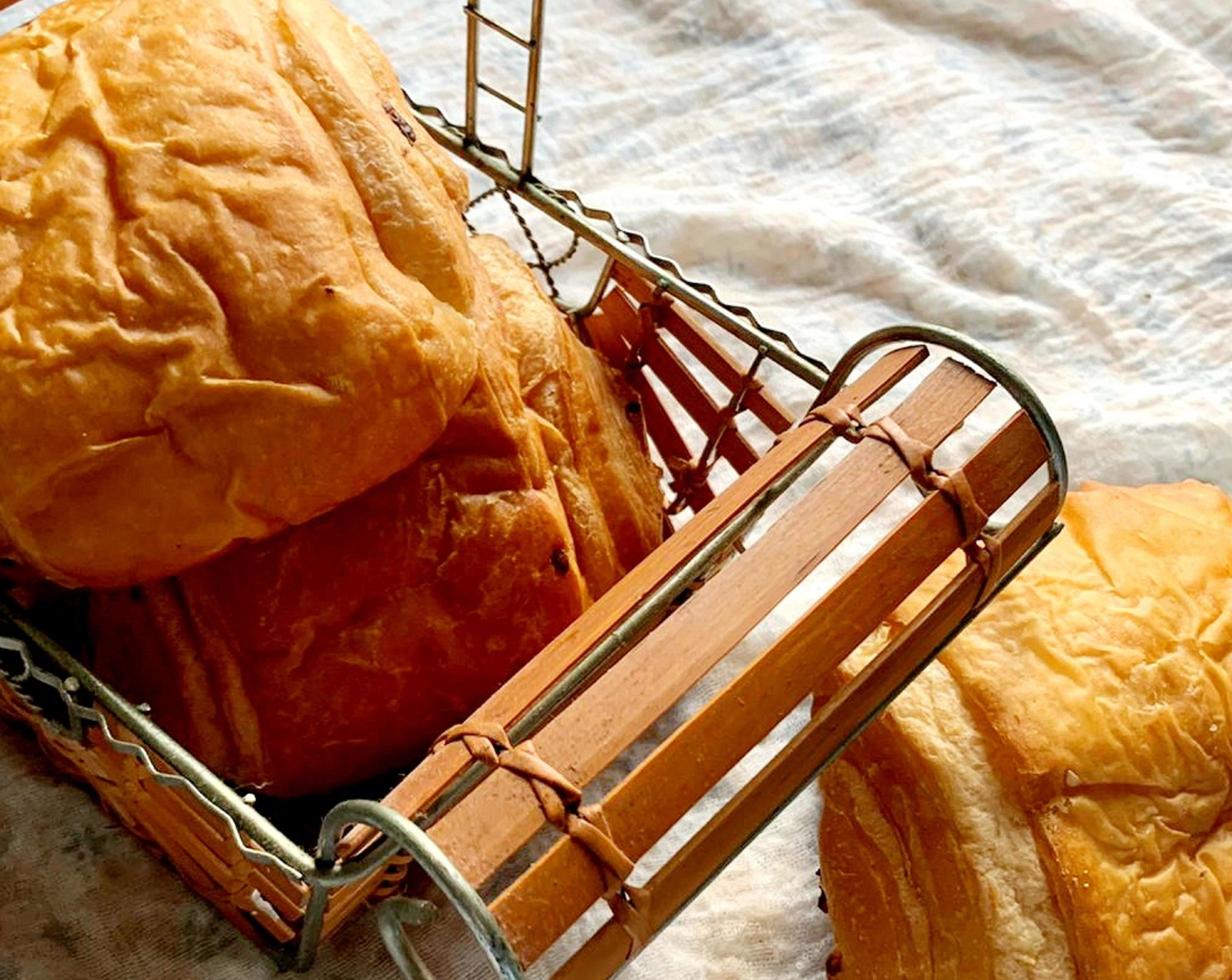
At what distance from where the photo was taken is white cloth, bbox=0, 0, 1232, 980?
1.40 metres

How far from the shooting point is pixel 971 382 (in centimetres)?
83

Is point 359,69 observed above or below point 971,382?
above

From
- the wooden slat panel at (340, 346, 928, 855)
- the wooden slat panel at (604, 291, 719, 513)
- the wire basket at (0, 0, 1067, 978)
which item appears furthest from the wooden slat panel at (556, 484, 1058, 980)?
the wooden slat panel at (604, 291, 719, 513)

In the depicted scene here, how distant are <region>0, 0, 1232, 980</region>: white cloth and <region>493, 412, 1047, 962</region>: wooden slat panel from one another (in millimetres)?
559

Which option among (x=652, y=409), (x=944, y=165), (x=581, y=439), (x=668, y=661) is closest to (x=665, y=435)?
(x=652, y=409)

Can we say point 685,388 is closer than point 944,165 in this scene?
Yes

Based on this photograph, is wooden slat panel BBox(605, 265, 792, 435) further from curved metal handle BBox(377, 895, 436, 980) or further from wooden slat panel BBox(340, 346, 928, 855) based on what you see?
curved metal handle BBox(377, 895, 436, 980)

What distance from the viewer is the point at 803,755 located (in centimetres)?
76

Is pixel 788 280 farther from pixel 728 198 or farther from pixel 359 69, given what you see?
pixel 359 69

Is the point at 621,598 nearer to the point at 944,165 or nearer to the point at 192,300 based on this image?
the point at 192,300

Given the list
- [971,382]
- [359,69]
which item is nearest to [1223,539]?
[971,382]

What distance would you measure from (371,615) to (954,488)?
344mm

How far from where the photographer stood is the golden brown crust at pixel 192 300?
69 cm

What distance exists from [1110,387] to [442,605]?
80cm
